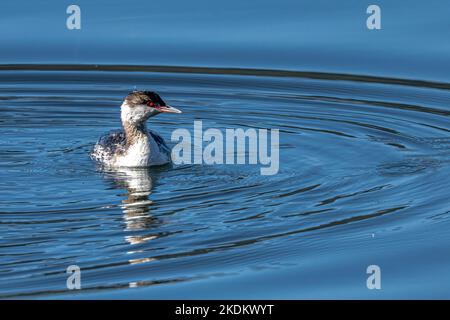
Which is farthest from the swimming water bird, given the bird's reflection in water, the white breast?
the bird's reflection in water

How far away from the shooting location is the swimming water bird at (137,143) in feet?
59.4

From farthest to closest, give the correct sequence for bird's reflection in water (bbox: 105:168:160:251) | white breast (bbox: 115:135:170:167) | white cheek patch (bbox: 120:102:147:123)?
white cheek patch (bbox: 120:102:147:123) → white breast (bbox: 115:135:170:167) → bird's reflection in water (bbox: 105:168:160:251)

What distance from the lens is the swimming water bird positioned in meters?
18.1

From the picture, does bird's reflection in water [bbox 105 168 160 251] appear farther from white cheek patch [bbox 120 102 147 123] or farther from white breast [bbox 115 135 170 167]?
white cheek patch [bbox 120 102 147 123]

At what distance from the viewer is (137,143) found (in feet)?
59.4

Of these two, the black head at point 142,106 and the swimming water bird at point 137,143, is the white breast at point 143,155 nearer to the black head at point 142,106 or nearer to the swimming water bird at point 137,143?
the swimming water bird at point 137,143

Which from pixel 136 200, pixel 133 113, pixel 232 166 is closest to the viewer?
pixel 136 200

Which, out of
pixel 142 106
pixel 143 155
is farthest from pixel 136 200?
pixel 142 106

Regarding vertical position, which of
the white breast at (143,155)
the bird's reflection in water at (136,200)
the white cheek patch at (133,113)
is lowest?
the bird's reflection in water at (136,200)

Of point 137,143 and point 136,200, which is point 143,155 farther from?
point 136,200

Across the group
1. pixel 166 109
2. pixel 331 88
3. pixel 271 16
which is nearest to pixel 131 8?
pixel 271 16

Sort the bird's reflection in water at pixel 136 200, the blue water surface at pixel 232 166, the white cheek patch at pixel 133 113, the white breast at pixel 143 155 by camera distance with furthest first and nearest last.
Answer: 1. the white cheek patch at pixel 133 113
2. the white breast at pixel 143 155
3. the bird's reflection in water at pixel 136 200
4. the blue water surface at pixel 232 166

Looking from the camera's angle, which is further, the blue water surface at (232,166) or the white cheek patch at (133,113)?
the white cheek patch at (133,113)

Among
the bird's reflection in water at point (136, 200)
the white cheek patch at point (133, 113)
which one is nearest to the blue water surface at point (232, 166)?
the bird's reflection in water at point (136, 200)
